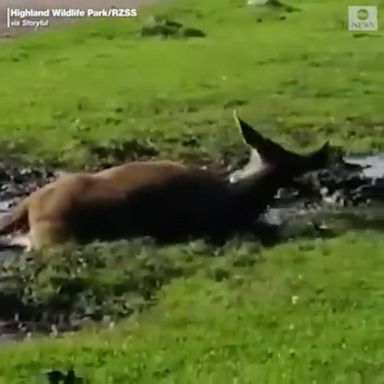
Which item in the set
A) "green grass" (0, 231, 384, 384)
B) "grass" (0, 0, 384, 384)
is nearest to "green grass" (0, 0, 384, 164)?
"grass" (0, 0, 384, 384)

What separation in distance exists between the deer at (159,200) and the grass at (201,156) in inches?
1.8

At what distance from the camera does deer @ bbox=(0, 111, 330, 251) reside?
317 cm

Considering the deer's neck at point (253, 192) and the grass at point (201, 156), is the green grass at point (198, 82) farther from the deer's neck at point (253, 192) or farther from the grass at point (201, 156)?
the deer's neck at point (253, 192)

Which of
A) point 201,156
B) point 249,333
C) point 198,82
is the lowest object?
point 249,333

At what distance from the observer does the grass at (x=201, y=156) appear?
120 inches

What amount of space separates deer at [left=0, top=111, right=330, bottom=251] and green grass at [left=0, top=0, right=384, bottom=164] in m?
0.06

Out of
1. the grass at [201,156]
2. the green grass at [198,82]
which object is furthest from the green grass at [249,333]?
the green grass at [198,82]

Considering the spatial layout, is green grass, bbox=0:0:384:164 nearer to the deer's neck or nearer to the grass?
the grass

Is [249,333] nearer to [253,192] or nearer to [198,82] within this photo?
[253,192]

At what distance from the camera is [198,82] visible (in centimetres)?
333

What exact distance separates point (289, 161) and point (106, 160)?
0.51 meters

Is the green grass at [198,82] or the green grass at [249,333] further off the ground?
the green grass at [198,82]

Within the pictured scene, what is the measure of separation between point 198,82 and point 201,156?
22cm

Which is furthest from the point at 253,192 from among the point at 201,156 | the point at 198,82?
the point at 198,82
